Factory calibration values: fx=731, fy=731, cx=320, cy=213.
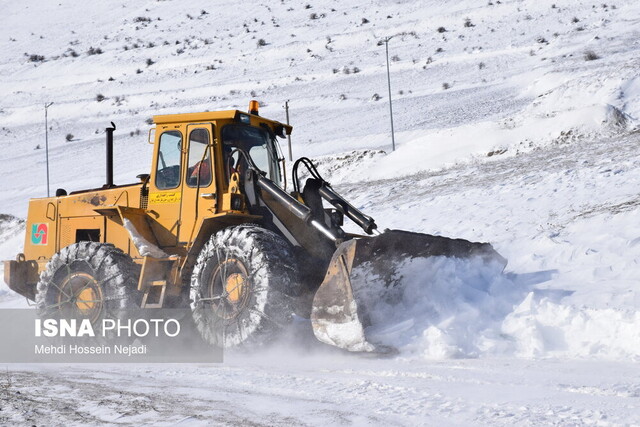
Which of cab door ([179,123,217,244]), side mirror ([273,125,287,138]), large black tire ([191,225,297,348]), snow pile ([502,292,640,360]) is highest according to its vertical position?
→ side mirror ([273,125,287,138])

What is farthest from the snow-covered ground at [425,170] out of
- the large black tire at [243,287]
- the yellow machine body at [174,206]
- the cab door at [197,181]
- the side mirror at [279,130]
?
the side mirror at [279,130]

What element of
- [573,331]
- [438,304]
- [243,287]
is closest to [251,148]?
[243,287]

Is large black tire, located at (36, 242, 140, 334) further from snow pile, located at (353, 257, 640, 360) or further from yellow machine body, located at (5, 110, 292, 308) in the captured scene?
snow pile, located at (353, 257, 640, 360)

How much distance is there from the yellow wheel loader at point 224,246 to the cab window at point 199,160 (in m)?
0.01

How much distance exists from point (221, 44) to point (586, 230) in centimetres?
4637

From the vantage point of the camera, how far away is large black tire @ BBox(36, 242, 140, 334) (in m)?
8.07

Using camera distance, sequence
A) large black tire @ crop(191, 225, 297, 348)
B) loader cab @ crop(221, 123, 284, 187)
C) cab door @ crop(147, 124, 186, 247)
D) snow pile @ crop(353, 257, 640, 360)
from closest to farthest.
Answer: snow pile @ crop(353, 257, 640, 360)
large black tire @ crop(191, 225, 297, 348)
loader cab @ crop(221, 123, 284, 187)
cab door @ crop(147, 124, 186, 247)

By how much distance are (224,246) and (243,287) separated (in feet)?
1.60

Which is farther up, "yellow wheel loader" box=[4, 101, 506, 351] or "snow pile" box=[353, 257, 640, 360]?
"yellow wheel loader" box=[4, 101, 506, 351]

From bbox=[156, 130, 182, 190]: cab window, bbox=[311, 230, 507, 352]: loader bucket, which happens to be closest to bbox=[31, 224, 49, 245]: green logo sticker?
bbox=[156, 130, 182, 190]: cab window

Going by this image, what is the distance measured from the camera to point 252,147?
8641 mm

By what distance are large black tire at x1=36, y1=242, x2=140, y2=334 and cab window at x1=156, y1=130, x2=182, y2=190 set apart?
0.96 metres

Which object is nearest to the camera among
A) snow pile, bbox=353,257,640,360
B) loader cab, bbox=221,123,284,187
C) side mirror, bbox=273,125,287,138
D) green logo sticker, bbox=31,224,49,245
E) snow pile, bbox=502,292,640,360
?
snow pile, bbox=502,292,640,360

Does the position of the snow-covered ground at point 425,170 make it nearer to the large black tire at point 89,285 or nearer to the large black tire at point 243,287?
the large black tire at point 243,287
